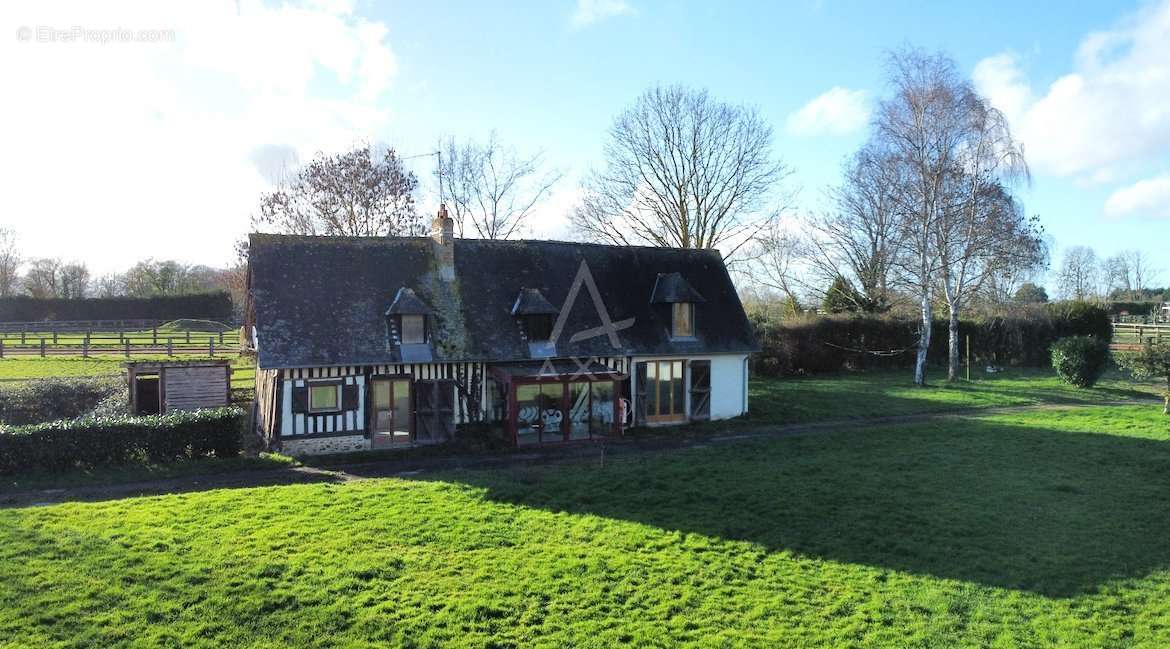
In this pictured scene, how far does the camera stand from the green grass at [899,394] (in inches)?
821

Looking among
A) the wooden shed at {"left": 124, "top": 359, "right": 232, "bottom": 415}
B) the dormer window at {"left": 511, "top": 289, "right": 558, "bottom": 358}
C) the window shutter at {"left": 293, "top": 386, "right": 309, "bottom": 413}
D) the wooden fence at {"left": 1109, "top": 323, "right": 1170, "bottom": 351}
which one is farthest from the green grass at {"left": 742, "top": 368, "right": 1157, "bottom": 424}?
the wooden shed at {"left": 124, "top": 359, "right": 232, "bottom": 415}

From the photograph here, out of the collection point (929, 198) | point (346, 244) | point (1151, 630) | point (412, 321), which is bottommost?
point (1151, 630)

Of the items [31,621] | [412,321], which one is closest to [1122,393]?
[412,321]

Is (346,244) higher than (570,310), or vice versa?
(346,244)

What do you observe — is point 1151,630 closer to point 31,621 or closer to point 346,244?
point 31,621

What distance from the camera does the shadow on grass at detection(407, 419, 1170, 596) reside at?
9.20m

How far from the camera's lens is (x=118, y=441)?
13.6m

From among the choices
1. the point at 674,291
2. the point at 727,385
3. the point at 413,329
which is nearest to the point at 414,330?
the point at 413,329

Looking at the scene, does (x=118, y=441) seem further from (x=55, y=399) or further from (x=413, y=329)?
(x=55, y=399)

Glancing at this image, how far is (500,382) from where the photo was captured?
669 inches

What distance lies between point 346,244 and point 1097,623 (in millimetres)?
16136

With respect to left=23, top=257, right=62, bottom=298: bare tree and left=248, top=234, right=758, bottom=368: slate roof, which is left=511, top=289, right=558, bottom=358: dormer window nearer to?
left=248, top=234, right=758, bottom=368: slate roof

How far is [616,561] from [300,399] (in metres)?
9.21

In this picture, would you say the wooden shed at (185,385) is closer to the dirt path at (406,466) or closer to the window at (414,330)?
the window at (414,330)
